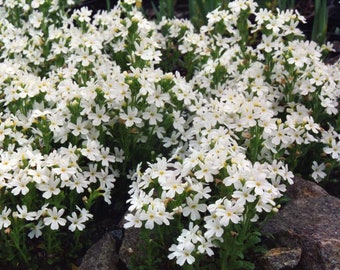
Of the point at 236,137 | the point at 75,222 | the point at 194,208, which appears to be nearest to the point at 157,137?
the point at 236,137

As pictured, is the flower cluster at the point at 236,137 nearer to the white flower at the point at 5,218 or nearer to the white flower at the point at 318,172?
the white flower at the point at 318,172

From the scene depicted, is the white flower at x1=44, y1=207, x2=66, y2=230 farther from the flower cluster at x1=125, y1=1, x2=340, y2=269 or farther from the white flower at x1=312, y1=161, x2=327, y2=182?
the white flower at x1=312, y1=161, x2=327, y2=182

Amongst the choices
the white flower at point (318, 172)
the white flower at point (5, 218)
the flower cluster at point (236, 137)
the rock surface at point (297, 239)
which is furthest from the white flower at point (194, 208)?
the white flower at point (318, 172)

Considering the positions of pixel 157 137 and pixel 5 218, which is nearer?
pixel 5 218

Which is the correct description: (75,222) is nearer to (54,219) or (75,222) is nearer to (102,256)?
(54,219)

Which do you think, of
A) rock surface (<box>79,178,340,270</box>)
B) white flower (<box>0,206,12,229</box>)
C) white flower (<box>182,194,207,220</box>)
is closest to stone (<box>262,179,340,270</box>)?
rock surface (<box>79,178,340,270</box>)

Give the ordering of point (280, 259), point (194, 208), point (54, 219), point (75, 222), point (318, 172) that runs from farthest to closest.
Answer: point (318, 172) → point (75, 222) → point (54, 219) → point (280, 259) → point (194, 208)
